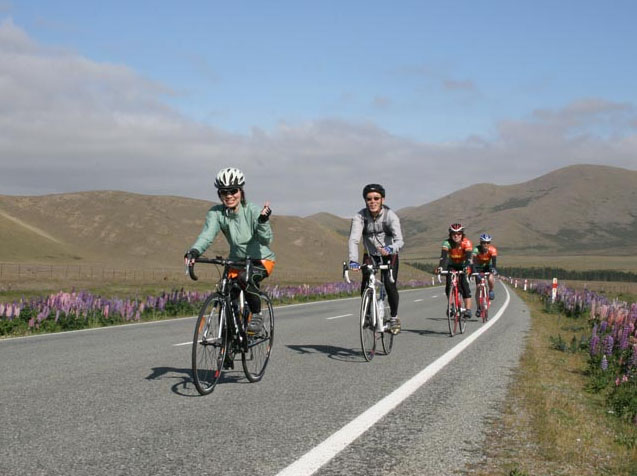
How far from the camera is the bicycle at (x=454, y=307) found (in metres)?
12.9

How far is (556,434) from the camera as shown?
498 centimetres

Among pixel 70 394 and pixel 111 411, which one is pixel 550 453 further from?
pixel 70 394

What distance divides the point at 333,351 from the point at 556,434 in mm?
5034

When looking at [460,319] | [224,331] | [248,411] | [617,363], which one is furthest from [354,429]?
[460,319]

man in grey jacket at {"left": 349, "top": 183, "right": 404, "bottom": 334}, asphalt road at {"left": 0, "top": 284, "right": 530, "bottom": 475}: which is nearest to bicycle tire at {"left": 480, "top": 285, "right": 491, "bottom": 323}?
asphalt road at {"left": 0, "top": 284, "right": 530, "bottom": 475}

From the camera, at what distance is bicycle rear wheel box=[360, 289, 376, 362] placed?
8867 mm

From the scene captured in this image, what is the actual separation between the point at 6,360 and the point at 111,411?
3701 millimetres

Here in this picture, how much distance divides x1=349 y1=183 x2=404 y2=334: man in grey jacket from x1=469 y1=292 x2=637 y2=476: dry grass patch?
2094 millimetres

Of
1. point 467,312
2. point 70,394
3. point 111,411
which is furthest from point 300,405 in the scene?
point 467,312

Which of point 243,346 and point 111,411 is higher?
point 243,346

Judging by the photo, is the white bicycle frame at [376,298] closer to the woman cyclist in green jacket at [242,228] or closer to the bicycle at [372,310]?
the bicycle at [372,310]

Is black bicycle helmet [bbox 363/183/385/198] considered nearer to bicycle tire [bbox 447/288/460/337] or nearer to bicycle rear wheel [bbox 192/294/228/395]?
bicycle rear wheel [bbox 192/294/228/395]

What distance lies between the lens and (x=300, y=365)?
8.23m

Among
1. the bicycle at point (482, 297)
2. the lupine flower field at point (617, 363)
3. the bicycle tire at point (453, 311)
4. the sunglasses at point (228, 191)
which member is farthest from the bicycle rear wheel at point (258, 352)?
the bicycle at point (482, 297)
